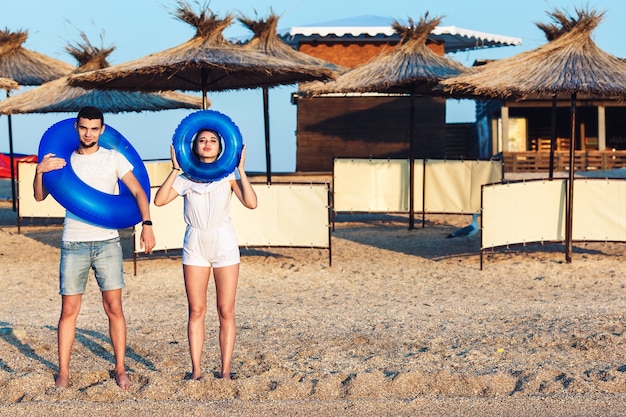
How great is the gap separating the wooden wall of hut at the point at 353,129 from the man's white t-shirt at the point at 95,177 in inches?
860

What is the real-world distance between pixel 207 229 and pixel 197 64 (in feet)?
24.7

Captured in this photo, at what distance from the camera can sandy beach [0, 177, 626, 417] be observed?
5746 mm

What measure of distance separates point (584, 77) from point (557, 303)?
3775mm

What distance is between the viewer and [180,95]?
2030 centimetres

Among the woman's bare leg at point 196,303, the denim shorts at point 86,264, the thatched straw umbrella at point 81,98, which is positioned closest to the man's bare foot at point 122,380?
the woman's bare leg at point 196,303

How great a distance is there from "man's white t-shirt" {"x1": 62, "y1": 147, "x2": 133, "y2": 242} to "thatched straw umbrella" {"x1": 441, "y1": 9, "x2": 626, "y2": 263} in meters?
7.66

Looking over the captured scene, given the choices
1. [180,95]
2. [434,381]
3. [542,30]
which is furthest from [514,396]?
[180,95]

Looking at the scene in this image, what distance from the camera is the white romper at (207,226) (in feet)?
19.5

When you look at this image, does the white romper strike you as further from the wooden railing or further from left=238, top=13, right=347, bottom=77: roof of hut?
the wooden railing

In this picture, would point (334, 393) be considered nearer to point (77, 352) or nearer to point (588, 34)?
point (77, 352)

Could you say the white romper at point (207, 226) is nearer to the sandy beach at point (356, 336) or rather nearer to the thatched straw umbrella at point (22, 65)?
the sandy beach at point (356, 336)

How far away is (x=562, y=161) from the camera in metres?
27.6

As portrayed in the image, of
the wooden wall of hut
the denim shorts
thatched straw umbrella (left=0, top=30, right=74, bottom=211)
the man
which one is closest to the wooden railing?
the wooden wall of hut

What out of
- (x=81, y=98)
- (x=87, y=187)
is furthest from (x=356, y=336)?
(x=81, y=98)
